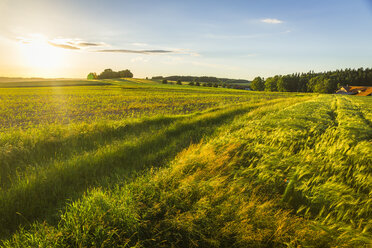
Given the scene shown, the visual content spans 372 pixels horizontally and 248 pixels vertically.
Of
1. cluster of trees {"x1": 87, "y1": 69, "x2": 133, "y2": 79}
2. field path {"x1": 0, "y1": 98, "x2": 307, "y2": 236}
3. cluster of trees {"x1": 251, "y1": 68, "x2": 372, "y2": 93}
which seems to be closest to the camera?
field path {"x1": 0, "y1": 98, "x2": 307, "y2": 236}

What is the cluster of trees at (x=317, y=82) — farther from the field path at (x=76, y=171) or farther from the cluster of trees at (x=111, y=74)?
the field path at (x=76, y=171)

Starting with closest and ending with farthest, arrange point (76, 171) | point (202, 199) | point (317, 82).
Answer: point (202, 199) < point (76, 171) < point (317, 82)

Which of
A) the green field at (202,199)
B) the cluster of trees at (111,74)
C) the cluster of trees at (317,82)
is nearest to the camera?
the green field at (202,199)

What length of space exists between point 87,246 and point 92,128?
23.0 feet

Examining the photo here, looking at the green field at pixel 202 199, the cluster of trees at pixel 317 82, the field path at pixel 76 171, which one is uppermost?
the cluster of trees at pixel 317 82

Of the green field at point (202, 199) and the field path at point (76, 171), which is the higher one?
the green field at point (202, 199)

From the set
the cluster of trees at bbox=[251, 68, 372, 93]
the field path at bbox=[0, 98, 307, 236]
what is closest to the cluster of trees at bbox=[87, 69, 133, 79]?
the cluster of trees at bbox=[251, 68, 372, 93]

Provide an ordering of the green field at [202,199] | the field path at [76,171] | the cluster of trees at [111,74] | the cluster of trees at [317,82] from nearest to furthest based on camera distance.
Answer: the green field at [202,199] → the field path at [76,171] → the cluster of trees at [317,82] → the cluster of trees at [111,74]

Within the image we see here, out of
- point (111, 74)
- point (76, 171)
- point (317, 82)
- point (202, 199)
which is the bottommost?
point (76, 171)

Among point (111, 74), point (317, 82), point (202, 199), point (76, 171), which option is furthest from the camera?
point (111, 74)

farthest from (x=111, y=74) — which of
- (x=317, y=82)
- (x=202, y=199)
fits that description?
(x=202, y=199)

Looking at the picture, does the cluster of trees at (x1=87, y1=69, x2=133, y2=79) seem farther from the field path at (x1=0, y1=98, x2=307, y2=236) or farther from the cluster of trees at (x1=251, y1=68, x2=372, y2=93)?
the field path at (x1=0, y1=98, x2=307, y2=236)

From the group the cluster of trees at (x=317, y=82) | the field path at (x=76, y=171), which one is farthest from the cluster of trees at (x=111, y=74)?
the field path at (x=76, y=171)

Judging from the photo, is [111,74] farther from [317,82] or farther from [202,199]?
[202,199]
